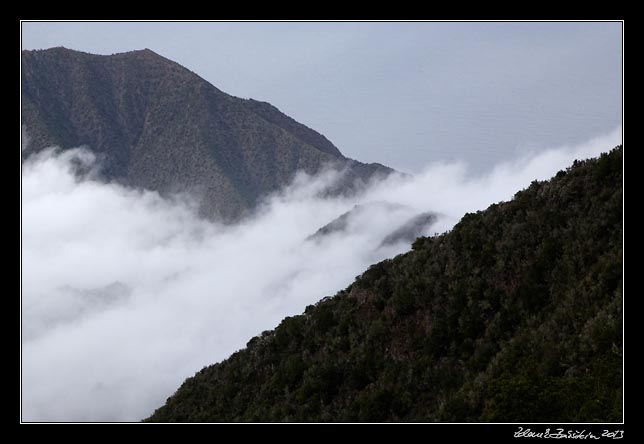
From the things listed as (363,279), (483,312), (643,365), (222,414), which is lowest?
(222,414)

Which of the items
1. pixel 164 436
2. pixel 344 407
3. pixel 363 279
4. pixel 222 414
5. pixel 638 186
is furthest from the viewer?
pixel 363 279

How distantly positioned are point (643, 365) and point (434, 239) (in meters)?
11.8

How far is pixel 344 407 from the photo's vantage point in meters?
16.8

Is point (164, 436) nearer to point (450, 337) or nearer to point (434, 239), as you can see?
point (450, 337)

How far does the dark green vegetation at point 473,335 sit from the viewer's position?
12875 millimetres

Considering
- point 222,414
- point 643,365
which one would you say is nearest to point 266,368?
point 222,414

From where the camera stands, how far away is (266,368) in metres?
21.0

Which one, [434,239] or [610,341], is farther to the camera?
[434,239]

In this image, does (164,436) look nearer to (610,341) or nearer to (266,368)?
(610,341)

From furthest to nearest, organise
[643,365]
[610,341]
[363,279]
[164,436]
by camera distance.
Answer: [363,279] → [610,341] → [643,365] → [164,436]

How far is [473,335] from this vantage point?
1683 centimetres

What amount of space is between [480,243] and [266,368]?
26.7 feet

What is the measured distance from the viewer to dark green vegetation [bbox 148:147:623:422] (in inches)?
507

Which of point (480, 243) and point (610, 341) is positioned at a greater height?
point (480, 243)
